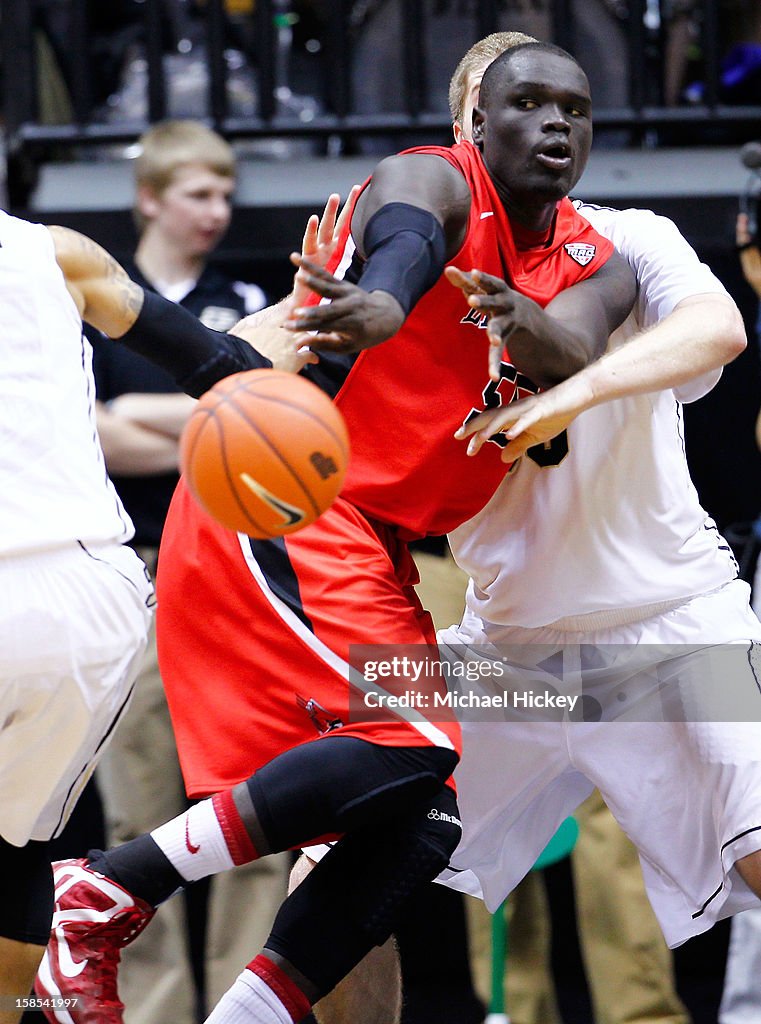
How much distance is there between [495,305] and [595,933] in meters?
2.50

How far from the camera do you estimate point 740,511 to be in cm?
519

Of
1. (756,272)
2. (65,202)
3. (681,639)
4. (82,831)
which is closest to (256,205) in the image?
(65,202)

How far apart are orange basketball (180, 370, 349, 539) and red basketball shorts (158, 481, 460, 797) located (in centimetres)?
44

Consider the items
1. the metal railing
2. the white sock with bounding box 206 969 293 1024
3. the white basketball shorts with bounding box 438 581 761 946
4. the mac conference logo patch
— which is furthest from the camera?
the metal railing

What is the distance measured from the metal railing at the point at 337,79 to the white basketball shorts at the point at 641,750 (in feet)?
8.51

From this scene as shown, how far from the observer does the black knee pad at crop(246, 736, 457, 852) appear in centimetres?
300

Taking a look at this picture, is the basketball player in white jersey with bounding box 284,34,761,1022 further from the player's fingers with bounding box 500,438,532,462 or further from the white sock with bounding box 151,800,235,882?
the white sock with bounding box 151,800,235,882

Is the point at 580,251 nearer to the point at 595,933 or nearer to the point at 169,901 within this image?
the point at 595,933

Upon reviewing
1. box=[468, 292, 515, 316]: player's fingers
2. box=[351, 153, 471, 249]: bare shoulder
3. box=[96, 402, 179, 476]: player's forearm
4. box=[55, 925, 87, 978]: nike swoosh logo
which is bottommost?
box=[55, 925, 87, 978]: nike swoosh logo

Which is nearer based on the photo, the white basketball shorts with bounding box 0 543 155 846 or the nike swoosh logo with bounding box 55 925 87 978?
the white basketball shorts with bounding box 0 543 155 846

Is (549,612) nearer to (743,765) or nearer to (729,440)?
(743,765)

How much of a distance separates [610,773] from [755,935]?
3.52 ft

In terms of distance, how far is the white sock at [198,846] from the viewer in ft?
10.1

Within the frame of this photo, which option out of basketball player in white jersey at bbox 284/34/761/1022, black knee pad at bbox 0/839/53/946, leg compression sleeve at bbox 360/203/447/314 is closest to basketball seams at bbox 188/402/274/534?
leg compression sleeve at bbox 360/203/447/314
